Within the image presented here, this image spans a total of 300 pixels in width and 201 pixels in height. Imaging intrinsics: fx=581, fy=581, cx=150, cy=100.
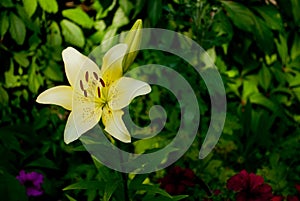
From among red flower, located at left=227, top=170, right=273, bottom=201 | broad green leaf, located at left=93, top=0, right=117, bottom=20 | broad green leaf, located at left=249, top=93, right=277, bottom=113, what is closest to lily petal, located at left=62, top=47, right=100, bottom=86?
red flower, located at left=227, top=170, right=273, bottom=201

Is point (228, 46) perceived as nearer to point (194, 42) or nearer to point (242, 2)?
point (242, 2)

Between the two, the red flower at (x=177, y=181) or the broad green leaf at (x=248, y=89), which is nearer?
the red flower at (x=177, y=181)

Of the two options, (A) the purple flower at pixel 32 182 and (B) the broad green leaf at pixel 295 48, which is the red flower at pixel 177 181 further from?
(B) the broad green leaf at pixel 295 48

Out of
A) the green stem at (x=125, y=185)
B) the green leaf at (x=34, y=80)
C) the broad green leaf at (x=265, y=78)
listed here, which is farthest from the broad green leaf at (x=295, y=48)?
the green stem at (x=125, y=185)

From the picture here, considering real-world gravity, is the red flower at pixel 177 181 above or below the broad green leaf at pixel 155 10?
below

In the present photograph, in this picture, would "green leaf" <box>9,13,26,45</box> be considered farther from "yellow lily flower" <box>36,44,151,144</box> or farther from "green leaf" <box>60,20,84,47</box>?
"yellow lily flower" <box>36,44,151,144</box>

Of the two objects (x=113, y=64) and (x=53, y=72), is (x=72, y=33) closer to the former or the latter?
(x=53, y=72)

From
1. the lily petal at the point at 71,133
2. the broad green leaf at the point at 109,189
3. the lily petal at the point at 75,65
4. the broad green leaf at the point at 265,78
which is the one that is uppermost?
the lily petal at the point at 75,65
